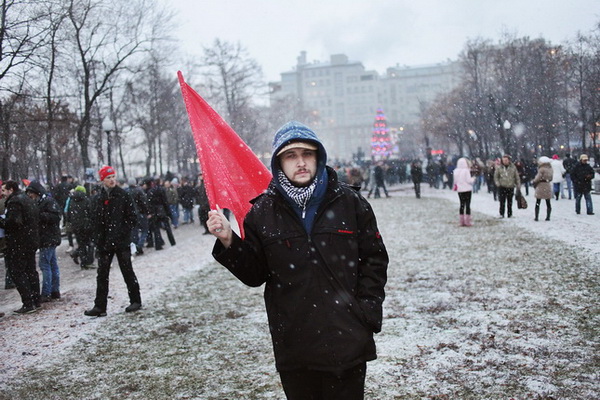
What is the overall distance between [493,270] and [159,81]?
31053 mm

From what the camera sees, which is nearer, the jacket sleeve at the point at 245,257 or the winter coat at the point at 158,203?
the jacket sleeve at the point at 245,257

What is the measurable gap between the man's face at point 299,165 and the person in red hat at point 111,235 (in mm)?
5467

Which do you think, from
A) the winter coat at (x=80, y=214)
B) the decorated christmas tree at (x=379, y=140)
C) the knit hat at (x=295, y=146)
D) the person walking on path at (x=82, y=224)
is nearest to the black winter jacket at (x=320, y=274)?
the knit hat at (x=295, y=146)

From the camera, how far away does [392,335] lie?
5.92m

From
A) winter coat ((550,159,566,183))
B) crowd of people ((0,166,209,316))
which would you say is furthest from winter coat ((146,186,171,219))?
winter coat ((550,159,566,183))

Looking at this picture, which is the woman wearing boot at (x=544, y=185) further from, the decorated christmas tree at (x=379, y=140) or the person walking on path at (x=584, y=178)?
the decorated christmas tree at (x=379, y=140)

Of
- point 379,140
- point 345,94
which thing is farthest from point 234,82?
point 345,94

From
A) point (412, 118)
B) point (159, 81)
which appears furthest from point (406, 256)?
point (412, 118)

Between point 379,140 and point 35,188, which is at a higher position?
point 379,140

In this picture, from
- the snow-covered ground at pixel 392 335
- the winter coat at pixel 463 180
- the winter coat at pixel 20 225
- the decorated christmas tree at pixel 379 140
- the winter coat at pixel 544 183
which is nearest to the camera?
the snow-covered ground at pixel 392 335

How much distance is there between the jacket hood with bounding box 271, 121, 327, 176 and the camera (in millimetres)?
2768

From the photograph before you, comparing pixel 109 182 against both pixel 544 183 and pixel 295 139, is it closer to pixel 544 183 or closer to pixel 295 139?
pixel 295 139

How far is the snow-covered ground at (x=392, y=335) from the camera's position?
4.67 metres

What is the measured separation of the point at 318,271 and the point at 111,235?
5731mm
